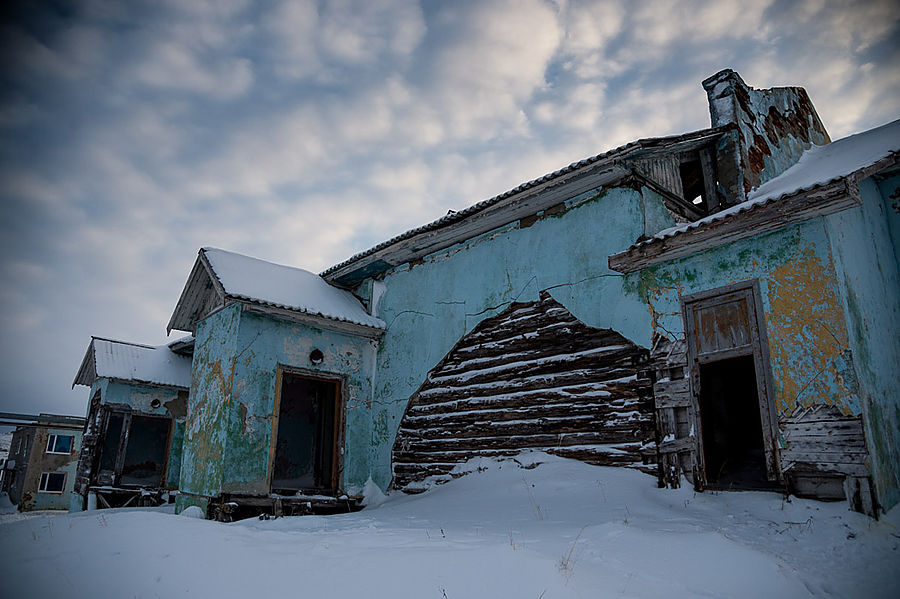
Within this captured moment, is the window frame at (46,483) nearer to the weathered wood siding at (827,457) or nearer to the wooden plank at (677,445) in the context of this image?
the wooden plank at (677,445)

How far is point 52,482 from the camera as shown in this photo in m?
23.5

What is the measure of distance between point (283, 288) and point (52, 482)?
65.4 ft

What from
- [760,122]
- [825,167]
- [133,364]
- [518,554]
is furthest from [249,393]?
[760,122]

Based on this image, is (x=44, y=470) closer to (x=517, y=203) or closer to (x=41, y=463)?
(x=41, y=463)

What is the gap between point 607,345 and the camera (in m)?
7.36

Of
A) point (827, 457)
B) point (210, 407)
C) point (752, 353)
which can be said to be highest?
point (752, 353)

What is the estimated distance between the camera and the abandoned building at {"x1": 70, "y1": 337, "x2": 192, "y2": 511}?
14.0 m

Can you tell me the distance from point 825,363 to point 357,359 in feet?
23.4

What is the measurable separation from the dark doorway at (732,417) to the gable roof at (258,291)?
5708 mm

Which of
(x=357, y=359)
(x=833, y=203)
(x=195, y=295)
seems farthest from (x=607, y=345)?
(x=195, y=295)

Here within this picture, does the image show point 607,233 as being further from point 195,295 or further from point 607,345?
point 195,295

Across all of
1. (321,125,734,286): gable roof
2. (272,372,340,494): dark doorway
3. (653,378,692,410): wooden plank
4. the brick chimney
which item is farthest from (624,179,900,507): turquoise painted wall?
(272,372,340,494): dark doorway

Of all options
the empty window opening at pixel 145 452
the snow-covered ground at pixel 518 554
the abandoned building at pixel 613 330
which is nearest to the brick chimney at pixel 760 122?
the abandoned building at pixel 613 330

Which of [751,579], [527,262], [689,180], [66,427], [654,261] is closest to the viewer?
[751,579]
